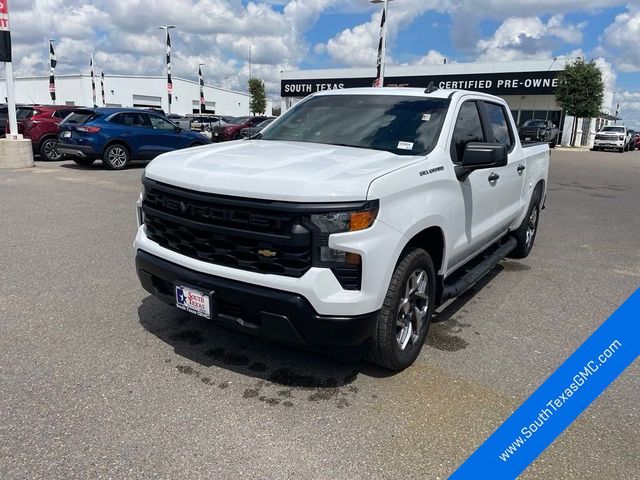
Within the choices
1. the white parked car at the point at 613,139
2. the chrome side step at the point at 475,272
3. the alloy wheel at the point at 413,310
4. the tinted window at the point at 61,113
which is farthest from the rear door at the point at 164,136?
the white parked car at the point at 613,139

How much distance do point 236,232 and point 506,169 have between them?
3116mm

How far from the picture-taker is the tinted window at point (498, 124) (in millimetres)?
4977

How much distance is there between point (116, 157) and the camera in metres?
14.1

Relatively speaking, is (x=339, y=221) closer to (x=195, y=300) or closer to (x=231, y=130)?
(x=195, y=300)

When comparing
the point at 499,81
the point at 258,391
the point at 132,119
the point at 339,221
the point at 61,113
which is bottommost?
the point at 258,391

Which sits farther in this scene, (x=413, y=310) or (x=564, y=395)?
(x=413, y=310)

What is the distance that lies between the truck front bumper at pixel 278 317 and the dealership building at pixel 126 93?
69.9m

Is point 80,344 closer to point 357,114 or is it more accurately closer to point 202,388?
point 202,388

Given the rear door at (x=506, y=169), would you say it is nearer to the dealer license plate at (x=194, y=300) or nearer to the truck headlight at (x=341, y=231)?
the truck headlight at (x=341, y=231)

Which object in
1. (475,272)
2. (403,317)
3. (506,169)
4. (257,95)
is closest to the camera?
(403,317)

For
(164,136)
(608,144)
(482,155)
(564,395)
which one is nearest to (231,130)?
(164,136)

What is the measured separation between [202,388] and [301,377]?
64 centimetres

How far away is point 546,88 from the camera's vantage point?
1634 inches

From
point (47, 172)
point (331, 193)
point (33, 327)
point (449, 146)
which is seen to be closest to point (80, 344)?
point (33, 327)
